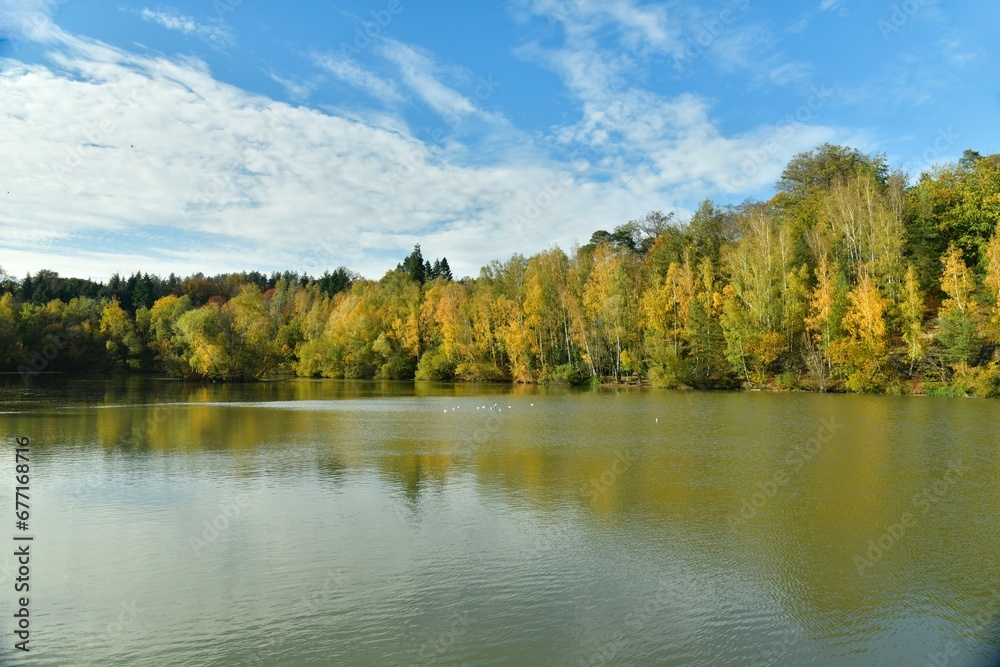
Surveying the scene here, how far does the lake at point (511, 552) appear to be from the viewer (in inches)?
288

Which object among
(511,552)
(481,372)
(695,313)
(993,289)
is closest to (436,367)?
(481,372)

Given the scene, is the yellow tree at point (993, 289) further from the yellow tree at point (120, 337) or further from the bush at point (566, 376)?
the yellow tree at point (120, 337)

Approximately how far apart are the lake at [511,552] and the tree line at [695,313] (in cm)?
2831

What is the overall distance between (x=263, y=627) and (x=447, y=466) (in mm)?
10324

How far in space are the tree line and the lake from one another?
28.3 metres

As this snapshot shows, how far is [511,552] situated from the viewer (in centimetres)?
1035

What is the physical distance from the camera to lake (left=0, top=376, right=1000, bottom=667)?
7.32 metres

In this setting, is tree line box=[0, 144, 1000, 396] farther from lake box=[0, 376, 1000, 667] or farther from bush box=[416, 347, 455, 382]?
lake box=[0, 376, 1000, 667]

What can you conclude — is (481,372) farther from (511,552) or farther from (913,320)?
(511,552)

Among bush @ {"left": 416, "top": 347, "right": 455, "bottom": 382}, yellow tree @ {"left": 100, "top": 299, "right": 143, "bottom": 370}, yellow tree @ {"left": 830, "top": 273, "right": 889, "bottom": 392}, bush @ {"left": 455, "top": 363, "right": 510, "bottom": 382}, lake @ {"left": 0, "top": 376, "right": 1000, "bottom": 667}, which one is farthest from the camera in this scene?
yellow tree @ {"left": 100, "top": 299, "right": 143, "bottom": 370}

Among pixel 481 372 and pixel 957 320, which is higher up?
pixel 957 320

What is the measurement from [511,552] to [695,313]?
48.5 meters

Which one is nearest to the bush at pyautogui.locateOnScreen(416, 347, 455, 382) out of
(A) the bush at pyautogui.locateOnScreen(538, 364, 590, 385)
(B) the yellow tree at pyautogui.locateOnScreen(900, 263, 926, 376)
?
(A) the bush at pyautogui.locateOnScreen(538, 364, 590, 385)

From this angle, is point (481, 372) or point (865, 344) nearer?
point (865, 344)
